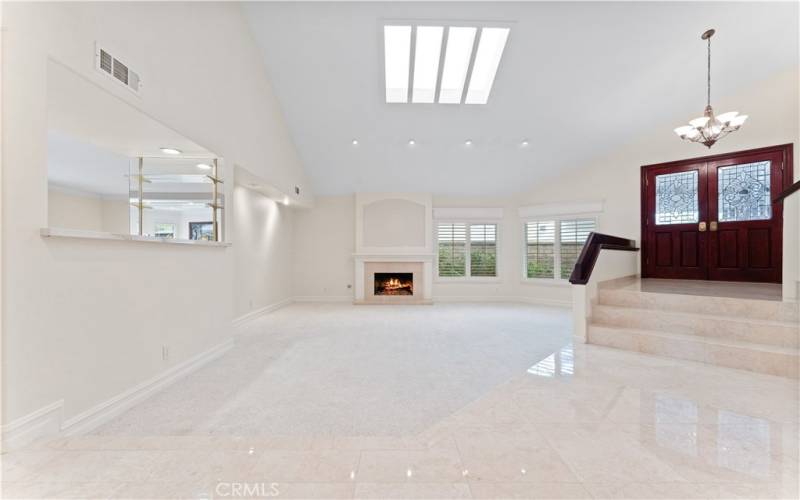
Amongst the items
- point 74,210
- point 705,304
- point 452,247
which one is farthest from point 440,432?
point 452,247

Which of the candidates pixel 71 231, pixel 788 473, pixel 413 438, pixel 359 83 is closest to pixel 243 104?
pixel 359 83

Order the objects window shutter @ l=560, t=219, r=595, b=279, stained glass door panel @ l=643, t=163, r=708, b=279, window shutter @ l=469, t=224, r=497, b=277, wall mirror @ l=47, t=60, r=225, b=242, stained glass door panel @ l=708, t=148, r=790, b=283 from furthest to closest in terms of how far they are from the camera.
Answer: window shutter @ l=469, t=224, r=497, b=277, window shutter @ l=560, t=219, r=595, b=279, stained glass door panel @ l=643, t=163, r=708, b=279, stained glass door panel @ l=708, t=148, r=790, b=283, wall mirror @ l=47, t=60, r=225, b=242

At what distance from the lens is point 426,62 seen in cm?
511

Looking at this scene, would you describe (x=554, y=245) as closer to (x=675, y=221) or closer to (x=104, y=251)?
(x=675, y=221)

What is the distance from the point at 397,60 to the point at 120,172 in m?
4.00

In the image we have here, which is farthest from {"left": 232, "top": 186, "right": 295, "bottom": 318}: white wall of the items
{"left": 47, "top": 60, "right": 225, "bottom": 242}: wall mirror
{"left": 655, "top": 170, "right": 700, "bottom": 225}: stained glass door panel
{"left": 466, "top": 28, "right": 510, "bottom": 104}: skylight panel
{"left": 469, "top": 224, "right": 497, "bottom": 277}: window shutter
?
{"left": 655, "top": 170, "right": 700, "bottom": 225}: stained glass door panel

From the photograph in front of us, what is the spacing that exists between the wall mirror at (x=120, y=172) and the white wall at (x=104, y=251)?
9 cm

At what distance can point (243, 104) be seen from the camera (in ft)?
13.3

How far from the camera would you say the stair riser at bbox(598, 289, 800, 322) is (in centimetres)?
317

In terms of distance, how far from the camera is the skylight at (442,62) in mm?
4555

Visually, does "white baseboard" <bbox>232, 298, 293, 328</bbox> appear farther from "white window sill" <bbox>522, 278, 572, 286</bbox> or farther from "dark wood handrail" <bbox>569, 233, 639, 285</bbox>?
"white window sill" <bbox>522, 278, 572, 286</bbox>

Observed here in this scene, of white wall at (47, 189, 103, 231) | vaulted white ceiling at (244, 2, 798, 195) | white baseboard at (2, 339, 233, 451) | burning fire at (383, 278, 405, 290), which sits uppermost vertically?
vaulted white ceiling at (244, 2, 798, 195)

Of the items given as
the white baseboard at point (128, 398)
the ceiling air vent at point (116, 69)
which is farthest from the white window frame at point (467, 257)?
the ceiling air vent at point (116, 69)

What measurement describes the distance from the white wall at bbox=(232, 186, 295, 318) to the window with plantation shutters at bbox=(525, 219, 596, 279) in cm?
547
